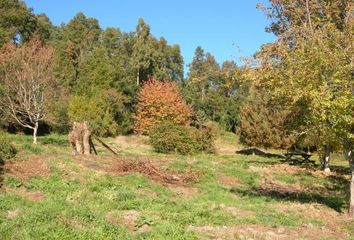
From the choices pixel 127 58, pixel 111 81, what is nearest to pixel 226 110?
pixel 127 58

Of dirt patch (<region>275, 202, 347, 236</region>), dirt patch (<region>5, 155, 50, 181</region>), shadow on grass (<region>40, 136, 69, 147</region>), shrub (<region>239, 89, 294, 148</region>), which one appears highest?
shrub (<region>239, 89, 294, 148</region>)

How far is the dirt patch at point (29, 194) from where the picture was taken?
40.7ft

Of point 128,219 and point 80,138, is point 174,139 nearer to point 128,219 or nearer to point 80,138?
point 80,138

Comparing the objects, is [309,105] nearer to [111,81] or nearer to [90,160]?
[90,160]

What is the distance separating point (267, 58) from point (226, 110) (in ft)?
210

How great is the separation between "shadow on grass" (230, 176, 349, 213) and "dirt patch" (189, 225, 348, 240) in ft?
12.4

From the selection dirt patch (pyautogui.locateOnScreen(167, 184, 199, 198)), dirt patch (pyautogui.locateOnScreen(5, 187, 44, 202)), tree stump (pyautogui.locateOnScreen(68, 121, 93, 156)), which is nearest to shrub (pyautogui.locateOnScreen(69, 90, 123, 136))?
tree stump (pyautogui.locateOnScreen(68, 121, 93, 156))

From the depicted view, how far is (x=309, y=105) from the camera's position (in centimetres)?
1333

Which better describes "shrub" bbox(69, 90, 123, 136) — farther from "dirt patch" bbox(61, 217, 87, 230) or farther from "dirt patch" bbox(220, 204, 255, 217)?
"dirt patch" bbox(61, 217, 87, 230)

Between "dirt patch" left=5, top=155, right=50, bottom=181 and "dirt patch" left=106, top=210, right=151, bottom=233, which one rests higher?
"dirt patch" left=5, top=155, right=50, bottom=181

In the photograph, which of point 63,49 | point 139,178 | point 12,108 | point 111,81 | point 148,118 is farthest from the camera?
point 63,49

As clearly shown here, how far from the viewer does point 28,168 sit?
15836 mm

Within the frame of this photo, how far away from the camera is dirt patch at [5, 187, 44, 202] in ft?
40.7

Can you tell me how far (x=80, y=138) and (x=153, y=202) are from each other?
10307mm
